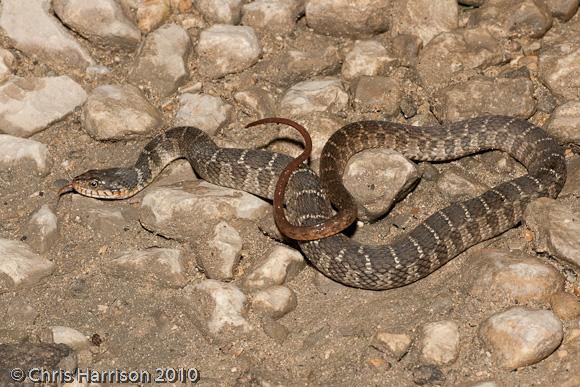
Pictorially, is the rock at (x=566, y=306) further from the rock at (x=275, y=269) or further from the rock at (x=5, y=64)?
the rock at (x=5, y=64)

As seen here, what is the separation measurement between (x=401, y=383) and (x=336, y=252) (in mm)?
2024

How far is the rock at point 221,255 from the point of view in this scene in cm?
957

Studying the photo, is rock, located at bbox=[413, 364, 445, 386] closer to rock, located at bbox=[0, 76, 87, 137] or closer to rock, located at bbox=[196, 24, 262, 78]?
rock, located at bbox=[196, 24, 262, 78]

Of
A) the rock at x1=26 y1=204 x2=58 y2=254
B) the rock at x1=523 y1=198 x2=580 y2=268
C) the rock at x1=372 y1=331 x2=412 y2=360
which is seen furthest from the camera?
the rock at x1=26 y1=204 x2=58 y2=254

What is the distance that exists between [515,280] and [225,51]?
644cm

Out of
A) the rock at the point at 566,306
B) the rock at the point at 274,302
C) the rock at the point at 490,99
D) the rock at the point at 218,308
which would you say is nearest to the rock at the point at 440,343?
the rock at the point at 566,306

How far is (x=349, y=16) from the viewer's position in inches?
496

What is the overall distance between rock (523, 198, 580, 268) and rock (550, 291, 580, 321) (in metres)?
0.59

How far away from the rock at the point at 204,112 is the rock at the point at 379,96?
2.24 meters

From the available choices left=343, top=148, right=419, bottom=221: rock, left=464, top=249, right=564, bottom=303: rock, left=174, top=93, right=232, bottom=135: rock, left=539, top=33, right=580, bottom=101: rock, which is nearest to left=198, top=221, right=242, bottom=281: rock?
left=343, top=148, right=419, bottom=221: rock

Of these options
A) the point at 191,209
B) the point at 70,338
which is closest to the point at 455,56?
the point at 191,209

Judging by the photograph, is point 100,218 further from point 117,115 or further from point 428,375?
point 428,375

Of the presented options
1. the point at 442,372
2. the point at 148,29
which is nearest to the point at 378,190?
the point at 442,372

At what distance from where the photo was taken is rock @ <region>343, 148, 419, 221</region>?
10.4 metres
